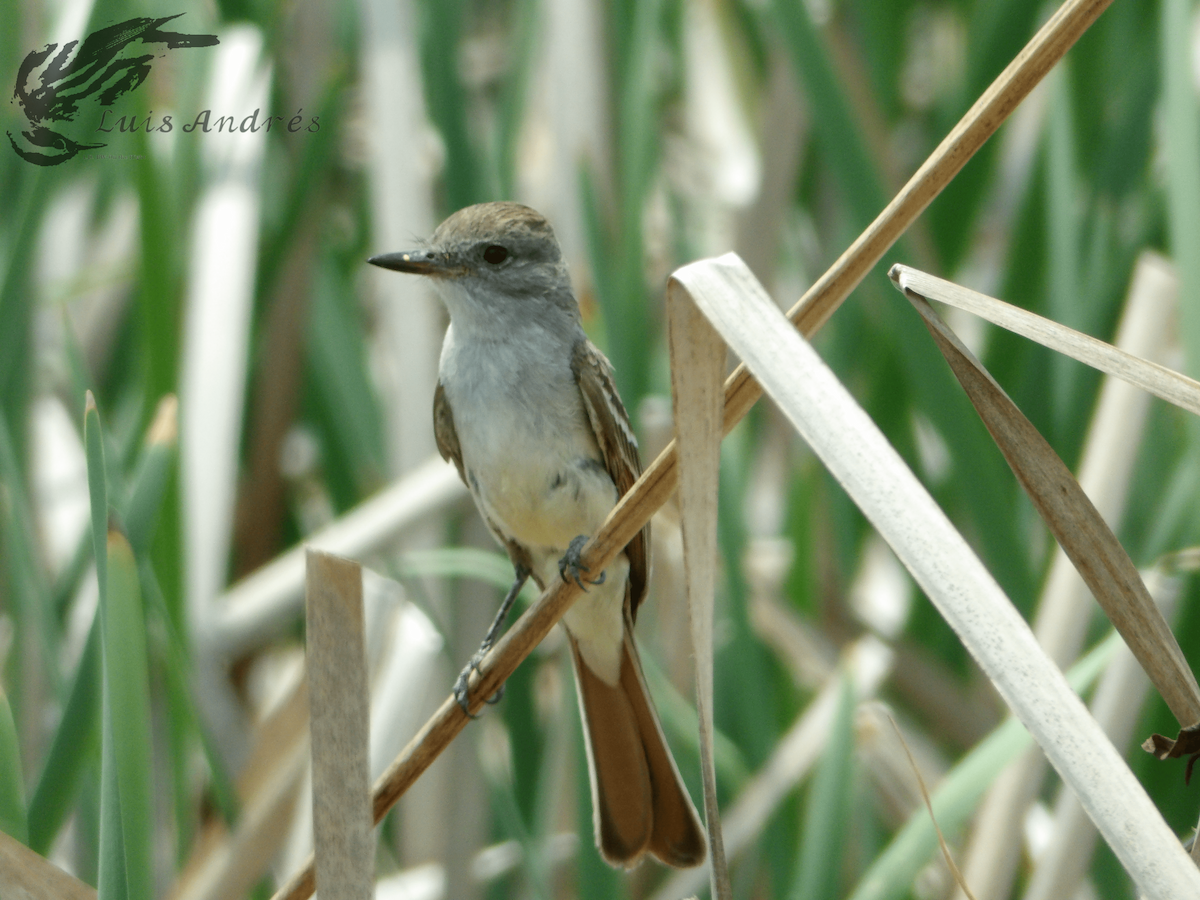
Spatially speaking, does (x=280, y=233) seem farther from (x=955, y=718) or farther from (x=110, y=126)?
(x=955, y=718)

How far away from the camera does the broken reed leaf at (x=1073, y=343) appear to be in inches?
42.8

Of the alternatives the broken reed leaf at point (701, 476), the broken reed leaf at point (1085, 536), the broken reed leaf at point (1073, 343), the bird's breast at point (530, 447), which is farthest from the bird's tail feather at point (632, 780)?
the broken reed leaf at point (1073, 343)

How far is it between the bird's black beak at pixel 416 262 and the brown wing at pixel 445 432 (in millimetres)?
247

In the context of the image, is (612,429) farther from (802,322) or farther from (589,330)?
(802,322)

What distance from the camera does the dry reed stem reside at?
1.07 metres

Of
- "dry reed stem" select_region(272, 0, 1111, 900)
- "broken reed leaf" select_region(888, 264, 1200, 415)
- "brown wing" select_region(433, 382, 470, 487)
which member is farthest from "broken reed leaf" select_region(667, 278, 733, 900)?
"brown wing" select_region(433, 382, 470, 487)

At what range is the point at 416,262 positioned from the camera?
2.01 metres

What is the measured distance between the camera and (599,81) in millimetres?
2551

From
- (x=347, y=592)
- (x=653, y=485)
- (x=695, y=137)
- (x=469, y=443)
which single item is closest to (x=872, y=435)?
(x=653, y=485)

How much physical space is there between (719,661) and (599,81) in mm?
1327

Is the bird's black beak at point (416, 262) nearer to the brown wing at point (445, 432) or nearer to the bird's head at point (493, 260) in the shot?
the bird's head at point (493, 260)

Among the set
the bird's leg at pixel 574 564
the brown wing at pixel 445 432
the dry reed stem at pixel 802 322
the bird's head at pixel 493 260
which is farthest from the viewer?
the brown wing at pixel 445 432

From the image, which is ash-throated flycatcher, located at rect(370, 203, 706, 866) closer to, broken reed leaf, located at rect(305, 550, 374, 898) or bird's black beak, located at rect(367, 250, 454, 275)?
bird's black beak, located at rect(367, 250, 454, 275)

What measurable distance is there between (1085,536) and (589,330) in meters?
1.36
